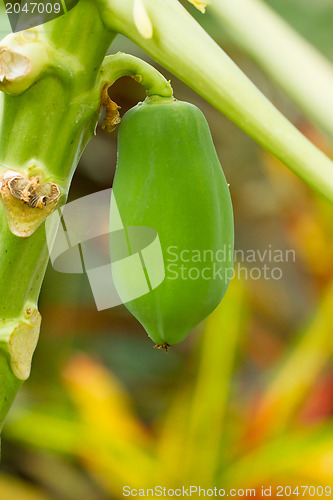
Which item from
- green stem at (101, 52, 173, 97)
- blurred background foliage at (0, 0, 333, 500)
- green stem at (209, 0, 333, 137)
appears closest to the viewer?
green stem at (209, 0, 333, 137)

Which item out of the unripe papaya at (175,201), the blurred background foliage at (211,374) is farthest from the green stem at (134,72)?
the blurred background foliage at (211,374)

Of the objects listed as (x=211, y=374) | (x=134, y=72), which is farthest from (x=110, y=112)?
(x=211, y=374)

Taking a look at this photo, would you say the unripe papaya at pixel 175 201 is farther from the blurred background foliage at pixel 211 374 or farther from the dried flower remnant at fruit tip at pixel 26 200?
the blurred background foliage at pixel 211 374

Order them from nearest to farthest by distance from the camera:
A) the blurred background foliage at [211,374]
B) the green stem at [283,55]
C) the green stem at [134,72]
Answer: the green stem at [283,55] → the green stem at [134,72] → the blurred background foliage at [211,374]
